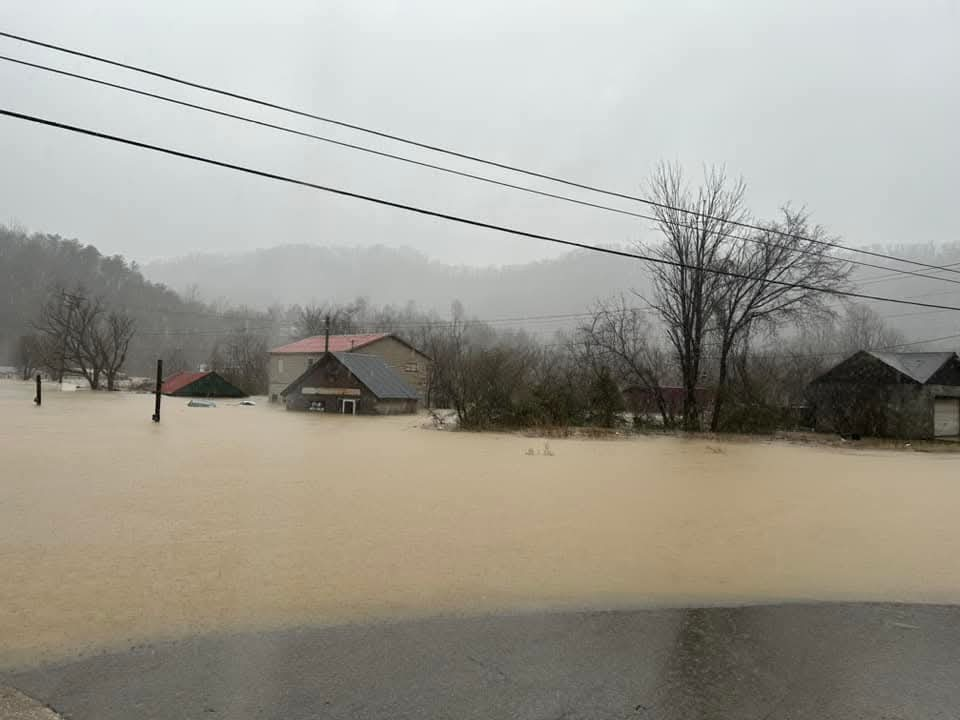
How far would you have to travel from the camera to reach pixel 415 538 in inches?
334

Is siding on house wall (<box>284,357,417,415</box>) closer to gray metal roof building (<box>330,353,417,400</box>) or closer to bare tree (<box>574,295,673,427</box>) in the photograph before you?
gray metal roof building (<box>330,353,417,400</box>)

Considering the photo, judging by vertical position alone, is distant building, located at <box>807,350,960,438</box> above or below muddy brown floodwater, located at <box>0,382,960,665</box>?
above

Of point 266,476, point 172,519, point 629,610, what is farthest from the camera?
point 266,476

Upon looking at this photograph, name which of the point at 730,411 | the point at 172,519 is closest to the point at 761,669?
the point at 172,519

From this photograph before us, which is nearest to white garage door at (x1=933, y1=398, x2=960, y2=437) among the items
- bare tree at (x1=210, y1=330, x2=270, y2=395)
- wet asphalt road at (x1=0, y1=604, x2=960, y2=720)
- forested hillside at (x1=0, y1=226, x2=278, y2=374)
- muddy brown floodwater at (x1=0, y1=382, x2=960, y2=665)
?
muddy brown floodwater at (x1=0, y1=382, x2=960, y2=665)

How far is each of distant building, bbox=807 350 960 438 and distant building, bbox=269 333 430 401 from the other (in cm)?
2881

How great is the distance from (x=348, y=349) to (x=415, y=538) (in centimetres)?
4073

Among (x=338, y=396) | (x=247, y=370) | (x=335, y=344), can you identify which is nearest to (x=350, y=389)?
(x=338, y=396)

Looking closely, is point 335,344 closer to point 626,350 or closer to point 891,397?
point 626,350

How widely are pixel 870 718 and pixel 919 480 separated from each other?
49.9ft

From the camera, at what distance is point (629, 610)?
5836 mm

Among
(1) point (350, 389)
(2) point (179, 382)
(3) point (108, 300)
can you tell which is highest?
(3) point (108, 300)

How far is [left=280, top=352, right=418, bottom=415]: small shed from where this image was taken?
38500 millimetres

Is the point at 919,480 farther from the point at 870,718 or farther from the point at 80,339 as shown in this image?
the point at 80,339
